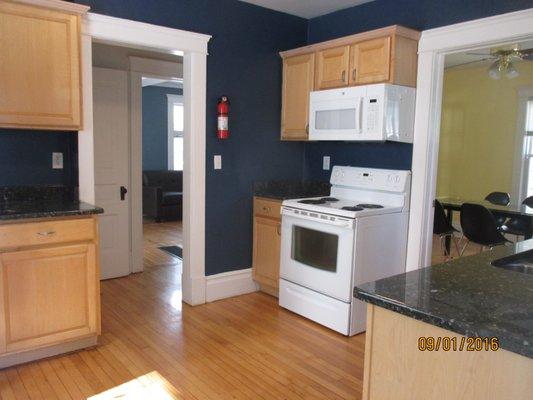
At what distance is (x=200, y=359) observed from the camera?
277cm

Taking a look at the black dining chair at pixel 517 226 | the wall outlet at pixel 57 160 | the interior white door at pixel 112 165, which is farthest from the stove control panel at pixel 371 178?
the wall outlet at pixel 57 160

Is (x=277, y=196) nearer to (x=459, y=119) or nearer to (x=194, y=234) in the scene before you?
(x=194, y=234)

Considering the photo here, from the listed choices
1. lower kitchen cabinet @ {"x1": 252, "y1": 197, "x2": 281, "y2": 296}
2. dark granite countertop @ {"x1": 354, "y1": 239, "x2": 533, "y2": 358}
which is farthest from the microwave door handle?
dark granite countertop @ {"x1": 354, "y1": 239, "x2": 533, "y2": 358}

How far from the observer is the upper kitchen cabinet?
101 inches

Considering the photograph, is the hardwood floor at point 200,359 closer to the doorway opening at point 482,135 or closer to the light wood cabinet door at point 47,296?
the light wood cabinet door at point 47,296

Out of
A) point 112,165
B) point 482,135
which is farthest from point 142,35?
point 482,135

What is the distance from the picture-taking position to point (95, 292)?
275 cm

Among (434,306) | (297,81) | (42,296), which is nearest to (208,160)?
(297,81)

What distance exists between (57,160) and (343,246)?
2073 mm

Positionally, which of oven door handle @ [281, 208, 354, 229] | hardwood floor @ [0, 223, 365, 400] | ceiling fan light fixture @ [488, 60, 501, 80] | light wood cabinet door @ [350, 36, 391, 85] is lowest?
hardwood floor @ [0, 223, 365, 400]

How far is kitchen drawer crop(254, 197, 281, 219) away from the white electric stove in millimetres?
176

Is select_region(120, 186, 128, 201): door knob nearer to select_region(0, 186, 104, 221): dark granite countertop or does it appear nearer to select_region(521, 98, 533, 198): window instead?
select_region(0, 186, 104, 221): dark granite countertop

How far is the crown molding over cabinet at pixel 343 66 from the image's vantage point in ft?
10.3

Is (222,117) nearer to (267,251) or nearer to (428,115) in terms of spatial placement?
(267,251)
